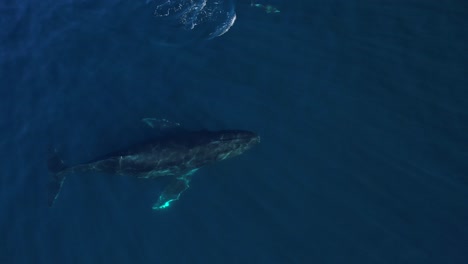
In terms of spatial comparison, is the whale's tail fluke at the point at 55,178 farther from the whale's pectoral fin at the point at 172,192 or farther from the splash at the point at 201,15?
the splash at the point at 201,15

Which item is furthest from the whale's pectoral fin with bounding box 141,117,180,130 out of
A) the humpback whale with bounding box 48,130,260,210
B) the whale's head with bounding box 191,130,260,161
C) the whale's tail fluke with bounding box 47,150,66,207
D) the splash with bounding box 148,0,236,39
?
the splash with bounding box 148,0,236,39

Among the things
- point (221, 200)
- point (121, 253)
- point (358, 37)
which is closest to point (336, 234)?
point (221, 200)

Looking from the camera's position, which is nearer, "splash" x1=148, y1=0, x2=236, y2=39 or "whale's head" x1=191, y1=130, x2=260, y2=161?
"whale's head" x1=191, y1=130, x2=260, y2=161

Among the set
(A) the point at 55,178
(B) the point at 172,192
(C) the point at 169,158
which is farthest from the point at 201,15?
(A) the point at 55,178

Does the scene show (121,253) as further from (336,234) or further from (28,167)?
(336,234)

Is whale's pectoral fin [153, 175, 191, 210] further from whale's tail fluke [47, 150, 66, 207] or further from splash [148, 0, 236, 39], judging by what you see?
splash [148, 0, 236, 39]

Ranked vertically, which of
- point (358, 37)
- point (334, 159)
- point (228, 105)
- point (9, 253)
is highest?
point (358, 37)

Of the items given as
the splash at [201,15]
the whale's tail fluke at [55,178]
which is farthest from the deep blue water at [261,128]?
the whale's tail fluke at [55,178]

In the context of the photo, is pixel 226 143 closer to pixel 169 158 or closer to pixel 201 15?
pixel 169 158
